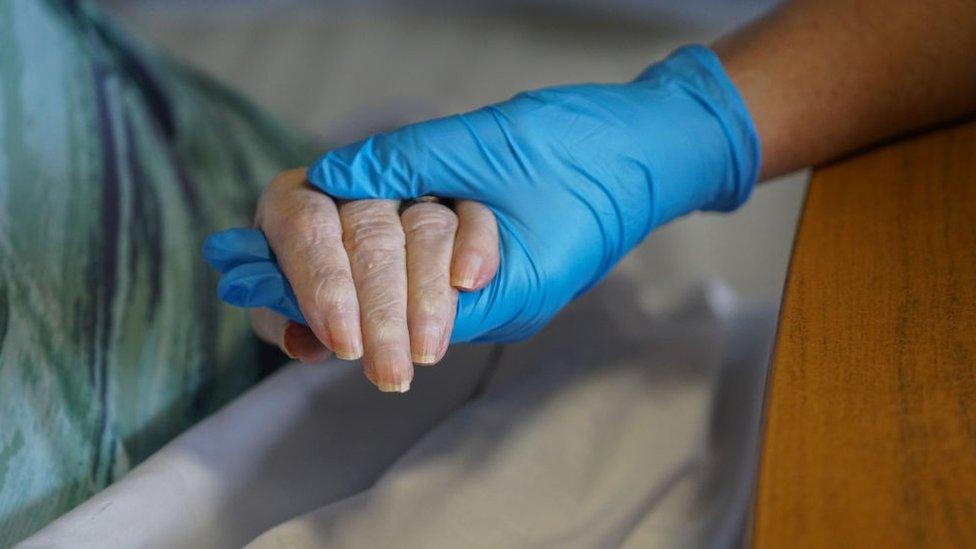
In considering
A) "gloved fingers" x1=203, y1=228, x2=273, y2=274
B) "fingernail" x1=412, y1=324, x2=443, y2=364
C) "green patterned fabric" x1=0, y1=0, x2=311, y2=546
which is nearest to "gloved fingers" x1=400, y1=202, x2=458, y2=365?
"fingernail" x1=412, y1=324, x2=443, y2=364

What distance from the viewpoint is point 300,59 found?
1.42m

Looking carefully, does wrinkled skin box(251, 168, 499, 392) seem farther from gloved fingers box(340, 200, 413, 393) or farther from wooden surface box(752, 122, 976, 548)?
wooden surface box(752, 122, 976, 548)

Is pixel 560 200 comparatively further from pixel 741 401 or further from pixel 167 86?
pixel 167 86

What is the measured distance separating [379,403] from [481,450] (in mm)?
112

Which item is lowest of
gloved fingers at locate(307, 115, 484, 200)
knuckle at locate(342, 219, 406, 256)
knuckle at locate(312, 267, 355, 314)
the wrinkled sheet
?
the wrinkled sheet

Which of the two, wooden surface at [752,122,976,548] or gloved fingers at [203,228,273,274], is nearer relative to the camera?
wooden surface at [752,122,976,548]

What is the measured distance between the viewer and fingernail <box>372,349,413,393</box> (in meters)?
0.55

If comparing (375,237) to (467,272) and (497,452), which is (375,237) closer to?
(467,272)

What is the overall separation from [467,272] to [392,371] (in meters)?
0.09

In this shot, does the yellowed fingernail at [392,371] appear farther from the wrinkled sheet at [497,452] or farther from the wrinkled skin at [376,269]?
the wrinkled sheet at [497,452]

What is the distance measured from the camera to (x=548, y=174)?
695mm

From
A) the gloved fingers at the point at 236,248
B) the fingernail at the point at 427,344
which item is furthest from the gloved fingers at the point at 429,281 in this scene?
the gloved fingers at the point at 236,248

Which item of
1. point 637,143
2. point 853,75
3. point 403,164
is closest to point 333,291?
point 403,164

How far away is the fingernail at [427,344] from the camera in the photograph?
22.4 inches
